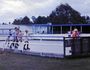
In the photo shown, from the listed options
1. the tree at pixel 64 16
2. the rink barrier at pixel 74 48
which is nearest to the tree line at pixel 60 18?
the tree at pixel 64 16

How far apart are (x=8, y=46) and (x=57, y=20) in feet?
233

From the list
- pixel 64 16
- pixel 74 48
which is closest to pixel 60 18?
pixel 64 16

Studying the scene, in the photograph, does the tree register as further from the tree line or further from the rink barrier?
the rink barrier

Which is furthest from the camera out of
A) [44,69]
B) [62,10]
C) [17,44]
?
[62,10]

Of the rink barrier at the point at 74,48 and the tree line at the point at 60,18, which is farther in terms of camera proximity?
the tree line at the point at 60,18

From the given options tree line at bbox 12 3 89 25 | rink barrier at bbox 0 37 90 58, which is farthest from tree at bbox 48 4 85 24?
rink barrier at bbox 0 37 90 58

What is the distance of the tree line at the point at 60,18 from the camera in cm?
9444

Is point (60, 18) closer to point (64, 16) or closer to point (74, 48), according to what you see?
point (64, 16)

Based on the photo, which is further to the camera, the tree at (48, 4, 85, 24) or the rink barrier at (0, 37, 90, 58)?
the tree at (48, 4, 85, 24)

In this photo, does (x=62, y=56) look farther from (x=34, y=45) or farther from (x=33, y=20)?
(x=33, y=20)

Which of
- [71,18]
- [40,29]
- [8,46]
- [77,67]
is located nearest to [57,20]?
[71,18]

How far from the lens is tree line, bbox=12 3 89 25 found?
3718 inches

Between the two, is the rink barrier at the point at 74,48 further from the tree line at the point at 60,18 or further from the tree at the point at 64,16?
the tree at the point at 64,16

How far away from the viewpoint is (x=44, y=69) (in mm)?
14688
